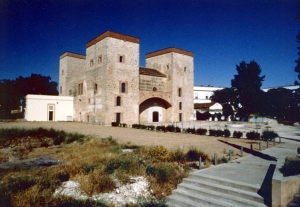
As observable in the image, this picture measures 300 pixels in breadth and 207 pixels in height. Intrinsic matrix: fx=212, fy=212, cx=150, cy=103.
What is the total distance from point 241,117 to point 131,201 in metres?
40.3

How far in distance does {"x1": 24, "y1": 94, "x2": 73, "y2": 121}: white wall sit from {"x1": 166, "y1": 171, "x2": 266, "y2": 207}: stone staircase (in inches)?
1265

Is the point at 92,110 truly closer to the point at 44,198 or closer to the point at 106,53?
the point at 106,53

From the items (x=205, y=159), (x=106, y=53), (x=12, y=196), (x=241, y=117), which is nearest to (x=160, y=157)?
(x=205, y=159)

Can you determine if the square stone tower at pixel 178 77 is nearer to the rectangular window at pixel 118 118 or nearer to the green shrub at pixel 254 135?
the rectangular window at pixel 118 118

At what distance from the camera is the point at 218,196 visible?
6016 mm

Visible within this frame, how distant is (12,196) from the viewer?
20.0ft

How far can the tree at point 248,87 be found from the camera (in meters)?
39.2

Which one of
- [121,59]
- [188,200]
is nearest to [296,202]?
[188,200]

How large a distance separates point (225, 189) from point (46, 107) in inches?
1328

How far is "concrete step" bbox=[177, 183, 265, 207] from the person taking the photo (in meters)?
5.54

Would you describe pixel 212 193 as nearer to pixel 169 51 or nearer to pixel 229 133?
pixel 229 133

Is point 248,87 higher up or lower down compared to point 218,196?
higher up

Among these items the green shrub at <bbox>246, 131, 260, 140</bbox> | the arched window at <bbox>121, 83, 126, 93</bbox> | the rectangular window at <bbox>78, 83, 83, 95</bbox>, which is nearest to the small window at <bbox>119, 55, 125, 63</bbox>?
the arched window at <bbox>121, 83, 126, 93</bbox>

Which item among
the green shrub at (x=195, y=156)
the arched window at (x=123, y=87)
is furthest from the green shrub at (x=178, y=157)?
the arched window at (x=123, y=87)
